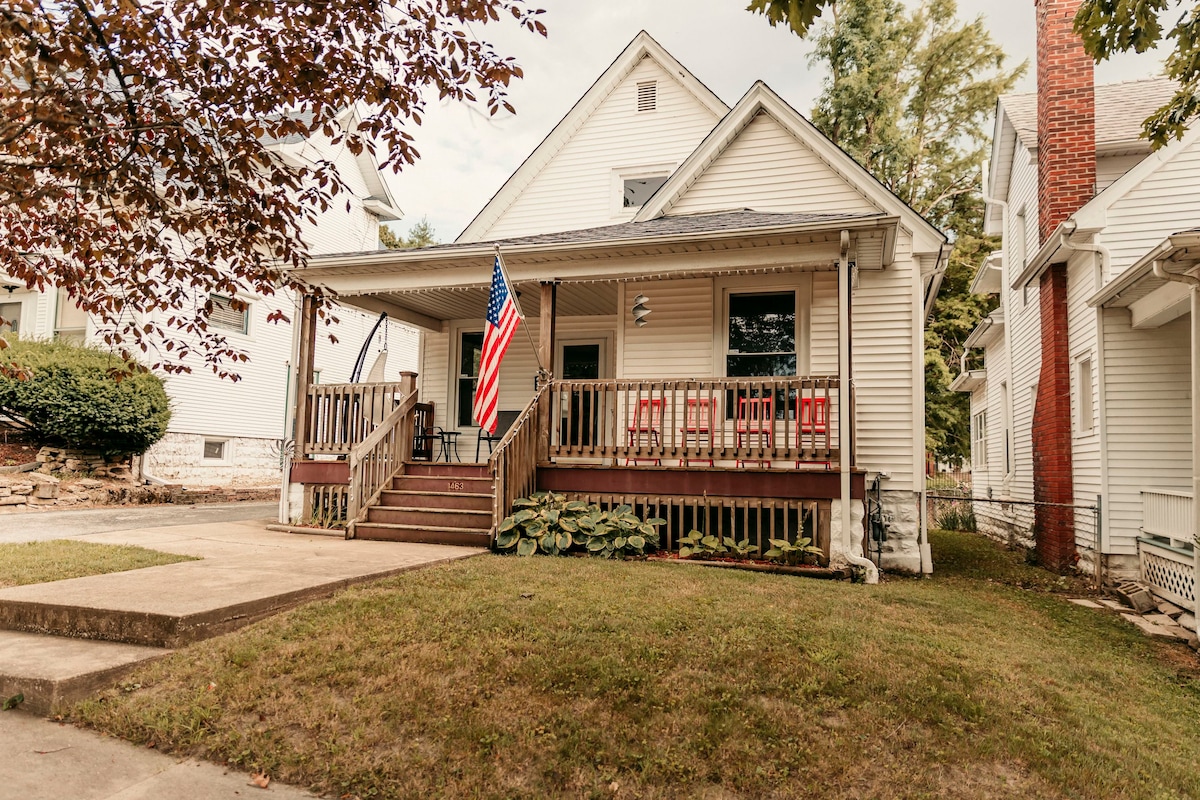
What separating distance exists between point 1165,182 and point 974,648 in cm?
728

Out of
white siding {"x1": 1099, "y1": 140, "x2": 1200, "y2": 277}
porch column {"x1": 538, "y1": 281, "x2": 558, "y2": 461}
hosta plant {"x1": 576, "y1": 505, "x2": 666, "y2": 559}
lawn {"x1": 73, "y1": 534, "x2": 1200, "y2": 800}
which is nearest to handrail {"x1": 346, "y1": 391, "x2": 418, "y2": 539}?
porch column {"x1": 538, "y1": 281, "x2": 558, "y2": 461}

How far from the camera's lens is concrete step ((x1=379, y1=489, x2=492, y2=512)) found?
8.45 meters

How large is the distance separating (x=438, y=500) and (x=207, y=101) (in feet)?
18.4

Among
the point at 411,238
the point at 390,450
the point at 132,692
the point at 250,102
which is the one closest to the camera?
the point at 132,692

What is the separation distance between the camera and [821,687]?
142 inches

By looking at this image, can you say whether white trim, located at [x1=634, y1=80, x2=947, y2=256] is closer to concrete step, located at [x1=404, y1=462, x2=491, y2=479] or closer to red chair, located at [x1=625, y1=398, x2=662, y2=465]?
red chair, located at [x1=625, y1=398, x2=662, y2=465]

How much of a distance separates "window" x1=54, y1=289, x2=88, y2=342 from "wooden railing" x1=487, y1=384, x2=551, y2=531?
440 inches

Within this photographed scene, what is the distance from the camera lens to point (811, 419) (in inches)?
307

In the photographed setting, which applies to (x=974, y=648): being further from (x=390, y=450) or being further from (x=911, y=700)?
(x=390, y=450)

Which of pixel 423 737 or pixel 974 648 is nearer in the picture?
pixel 423 737

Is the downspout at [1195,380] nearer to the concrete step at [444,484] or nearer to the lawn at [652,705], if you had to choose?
the lawn at [652,705]

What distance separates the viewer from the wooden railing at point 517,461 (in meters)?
7.72

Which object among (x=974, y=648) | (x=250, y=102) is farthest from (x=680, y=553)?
(x=250, y=102)

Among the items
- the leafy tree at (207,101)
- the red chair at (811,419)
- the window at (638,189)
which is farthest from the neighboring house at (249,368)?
the leafy tree at (207,101)
